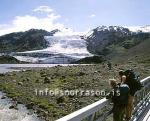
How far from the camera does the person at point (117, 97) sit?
10.5 m

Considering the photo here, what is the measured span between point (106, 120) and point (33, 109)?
75.5 ft

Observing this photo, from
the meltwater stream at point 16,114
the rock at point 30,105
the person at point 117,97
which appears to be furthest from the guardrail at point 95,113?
the rock at point 30,105

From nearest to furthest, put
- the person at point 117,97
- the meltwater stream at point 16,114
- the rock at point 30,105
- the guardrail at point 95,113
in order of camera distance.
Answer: the guardrail at point 95,113, the person at point 117,97, the meltwater stream at point 16,114, the rock at point 30,105

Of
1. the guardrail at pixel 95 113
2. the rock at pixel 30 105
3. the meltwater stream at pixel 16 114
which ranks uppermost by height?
the guardrail at pixel 95 113

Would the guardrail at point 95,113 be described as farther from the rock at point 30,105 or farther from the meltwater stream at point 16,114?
the rock at point 30,105

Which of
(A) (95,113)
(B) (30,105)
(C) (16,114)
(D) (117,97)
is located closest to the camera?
(A) (95,113)

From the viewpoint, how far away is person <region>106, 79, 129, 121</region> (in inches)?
414

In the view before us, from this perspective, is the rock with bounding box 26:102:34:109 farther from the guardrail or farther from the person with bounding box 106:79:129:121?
the person with bounding box 106:79:129:121

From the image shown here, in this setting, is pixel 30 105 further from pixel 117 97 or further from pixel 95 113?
pixel 95 113

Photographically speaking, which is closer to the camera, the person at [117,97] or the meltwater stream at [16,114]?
the person at [117,97]

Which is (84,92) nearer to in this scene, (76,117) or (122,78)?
(122,78)

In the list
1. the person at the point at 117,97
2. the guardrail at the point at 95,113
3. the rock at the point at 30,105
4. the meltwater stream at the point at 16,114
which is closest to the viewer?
the guardrail at the point at 95,113

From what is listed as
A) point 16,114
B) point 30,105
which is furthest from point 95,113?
point 30,105

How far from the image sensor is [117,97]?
34.9 feet
